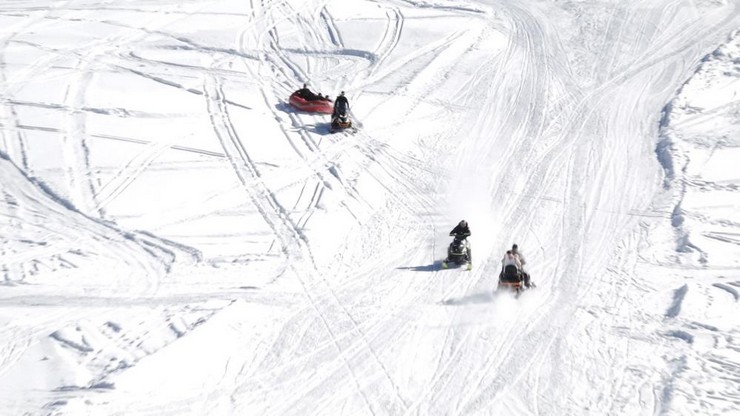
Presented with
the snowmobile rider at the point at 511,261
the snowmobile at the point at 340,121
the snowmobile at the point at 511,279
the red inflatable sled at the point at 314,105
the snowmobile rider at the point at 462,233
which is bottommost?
the snowmobile at the point at 511,279

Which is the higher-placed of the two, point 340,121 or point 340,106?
point 340,106

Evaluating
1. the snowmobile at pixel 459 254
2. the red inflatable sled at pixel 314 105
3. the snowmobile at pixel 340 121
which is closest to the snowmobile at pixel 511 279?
the snowmobile at pixel 459 254

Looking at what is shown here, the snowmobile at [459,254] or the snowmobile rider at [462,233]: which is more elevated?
the snowmobile rider at [462,233]

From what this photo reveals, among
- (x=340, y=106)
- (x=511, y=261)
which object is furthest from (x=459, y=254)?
(x=340, y=106)

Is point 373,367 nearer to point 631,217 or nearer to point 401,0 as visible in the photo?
point 631,217

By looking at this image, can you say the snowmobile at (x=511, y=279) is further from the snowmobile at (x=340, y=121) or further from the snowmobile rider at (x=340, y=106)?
the snowmobile rider at (x=340, y=106)

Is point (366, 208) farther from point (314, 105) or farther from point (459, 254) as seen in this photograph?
point (314, 105)
